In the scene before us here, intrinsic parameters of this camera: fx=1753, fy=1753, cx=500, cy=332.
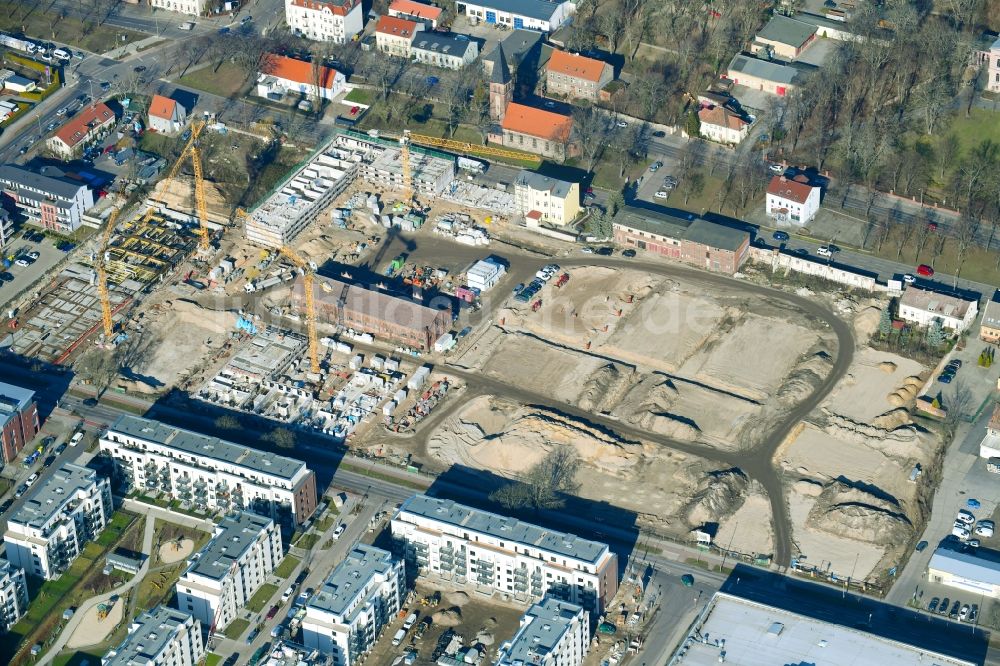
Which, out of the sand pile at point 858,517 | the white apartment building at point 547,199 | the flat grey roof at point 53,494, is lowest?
the flat grey roof at point 53,494

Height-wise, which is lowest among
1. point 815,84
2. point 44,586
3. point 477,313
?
point 44,586

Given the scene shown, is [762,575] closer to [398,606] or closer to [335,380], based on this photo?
[398,606]

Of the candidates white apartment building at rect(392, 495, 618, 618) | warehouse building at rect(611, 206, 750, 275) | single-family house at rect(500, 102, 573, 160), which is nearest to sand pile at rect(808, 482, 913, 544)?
white apartment building at rect(392, 495, 618, 618)

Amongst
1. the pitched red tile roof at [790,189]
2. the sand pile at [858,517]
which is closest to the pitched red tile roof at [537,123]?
the pitched red tile roof at [790,189]

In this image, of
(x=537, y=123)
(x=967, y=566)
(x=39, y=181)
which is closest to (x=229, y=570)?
(x=967, y=566)

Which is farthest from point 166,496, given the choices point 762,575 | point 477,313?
point 762,575

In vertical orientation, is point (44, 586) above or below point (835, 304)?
below

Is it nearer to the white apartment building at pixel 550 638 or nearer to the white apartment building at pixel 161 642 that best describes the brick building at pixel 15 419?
the white apartment building at pixel 161 642
